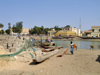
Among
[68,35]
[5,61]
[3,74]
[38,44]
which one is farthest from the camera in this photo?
[68,35]

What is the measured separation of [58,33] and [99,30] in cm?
2526

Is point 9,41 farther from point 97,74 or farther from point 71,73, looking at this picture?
point 97,74

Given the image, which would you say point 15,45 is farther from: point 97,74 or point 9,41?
point 97,74

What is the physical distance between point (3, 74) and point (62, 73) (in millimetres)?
3295

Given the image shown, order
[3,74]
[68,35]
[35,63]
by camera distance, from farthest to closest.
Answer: [68,35], [35,63], [3,74]

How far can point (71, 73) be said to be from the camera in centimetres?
724

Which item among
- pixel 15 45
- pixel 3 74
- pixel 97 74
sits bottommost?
pixel 97 74

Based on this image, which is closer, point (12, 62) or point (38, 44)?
point (12, 62)

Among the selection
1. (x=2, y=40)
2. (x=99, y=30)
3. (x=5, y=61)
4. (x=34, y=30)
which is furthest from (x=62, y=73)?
(x=34, y=30)

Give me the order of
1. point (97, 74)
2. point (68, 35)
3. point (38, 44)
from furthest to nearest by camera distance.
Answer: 1. point (68, 35)
2. point (38, 44)
3. point (97, 74)

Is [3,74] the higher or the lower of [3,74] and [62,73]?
the higher

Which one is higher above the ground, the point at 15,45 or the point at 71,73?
the point at 15,45

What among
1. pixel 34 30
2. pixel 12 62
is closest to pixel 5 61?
pixel 12 62

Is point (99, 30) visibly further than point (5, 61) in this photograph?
Yes
